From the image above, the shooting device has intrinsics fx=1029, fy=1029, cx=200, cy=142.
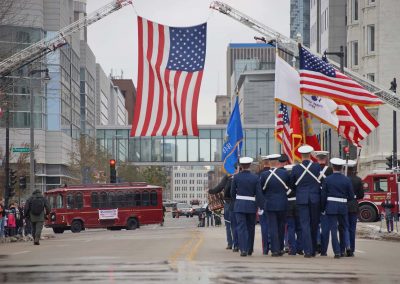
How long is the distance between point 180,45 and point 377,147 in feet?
157

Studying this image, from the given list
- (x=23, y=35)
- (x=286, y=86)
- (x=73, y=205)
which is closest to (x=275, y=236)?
(x=286, y=86)

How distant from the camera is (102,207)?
58812mm

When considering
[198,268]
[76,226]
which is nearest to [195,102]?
[198,268]

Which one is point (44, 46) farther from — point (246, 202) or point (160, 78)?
point (246, 202)

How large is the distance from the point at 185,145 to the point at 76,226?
70.5 meters

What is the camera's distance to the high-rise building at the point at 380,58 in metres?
75.2

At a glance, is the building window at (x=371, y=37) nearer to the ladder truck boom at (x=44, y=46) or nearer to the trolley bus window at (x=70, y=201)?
the ladder truck boom at (x=44, y=46)

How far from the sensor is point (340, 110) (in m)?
27.3

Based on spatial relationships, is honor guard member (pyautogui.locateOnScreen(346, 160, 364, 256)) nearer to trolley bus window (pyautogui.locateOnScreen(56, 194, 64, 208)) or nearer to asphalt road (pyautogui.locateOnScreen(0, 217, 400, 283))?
asphalt road (pyautogui.locateOnScreen(0, 217, 400, 283))

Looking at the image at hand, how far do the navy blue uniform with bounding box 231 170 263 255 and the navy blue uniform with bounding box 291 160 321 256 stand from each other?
28.8 inches

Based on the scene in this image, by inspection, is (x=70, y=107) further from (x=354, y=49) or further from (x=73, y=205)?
(x=73, y=205)

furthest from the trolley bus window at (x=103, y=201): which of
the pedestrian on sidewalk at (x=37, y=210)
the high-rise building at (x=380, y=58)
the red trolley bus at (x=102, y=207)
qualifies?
the pedestrian on sidewalk at (x=37, y=210)

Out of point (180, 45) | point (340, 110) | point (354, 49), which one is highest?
point (354, 49)

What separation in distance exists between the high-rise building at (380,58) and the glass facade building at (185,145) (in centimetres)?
4936
